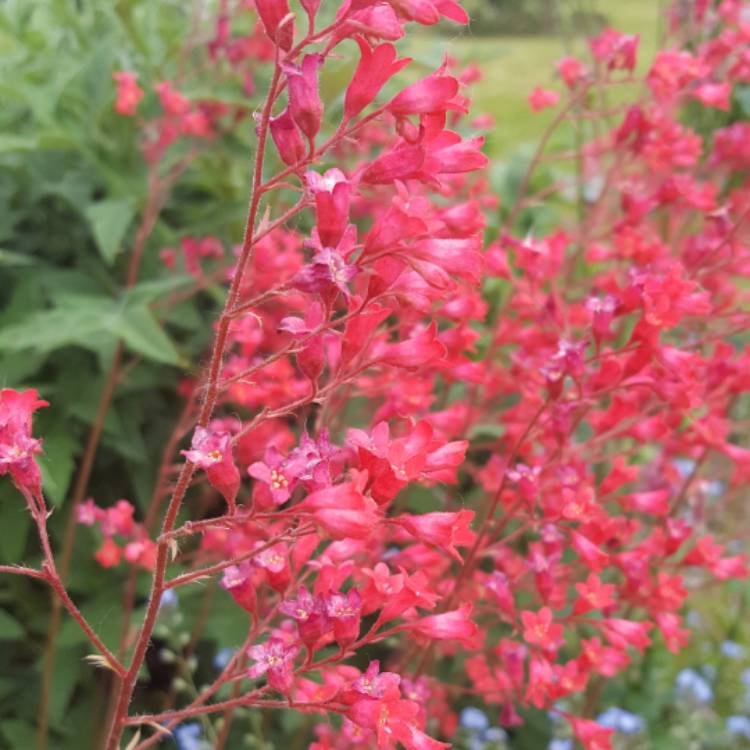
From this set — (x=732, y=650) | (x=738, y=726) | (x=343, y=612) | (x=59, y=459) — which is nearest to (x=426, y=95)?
(x=343, y=612)

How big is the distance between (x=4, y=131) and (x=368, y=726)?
223 centimetres

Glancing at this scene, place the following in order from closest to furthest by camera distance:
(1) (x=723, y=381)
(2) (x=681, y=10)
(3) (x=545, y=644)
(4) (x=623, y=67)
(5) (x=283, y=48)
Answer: (5) (x=283, y=48)
(3) (x=545, y=644)
(1) (x=723, y=381)
(4) (x=623, y=67)
(2) (x=681, y=10)

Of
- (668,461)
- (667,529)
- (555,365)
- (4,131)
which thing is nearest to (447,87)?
(555,365)

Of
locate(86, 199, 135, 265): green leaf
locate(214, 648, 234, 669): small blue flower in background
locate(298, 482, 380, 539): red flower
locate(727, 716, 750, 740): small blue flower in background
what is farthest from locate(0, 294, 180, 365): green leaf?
locate(727, 716, 750, 740): small blue flower in background

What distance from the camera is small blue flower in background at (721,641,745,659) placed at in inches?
116

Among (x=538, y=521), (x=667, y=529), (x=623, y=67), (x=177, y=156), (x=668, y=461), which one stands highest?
(x=623, y=67)

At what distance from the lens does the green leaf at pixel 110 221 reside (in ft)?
7.04

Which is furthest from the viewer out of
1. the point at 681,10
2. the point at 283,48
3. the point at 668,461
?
the point at 681,10

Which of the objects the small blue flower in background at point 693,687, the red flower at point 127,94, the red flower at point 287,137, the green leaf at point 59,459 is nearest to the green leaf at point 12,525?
the green leaf at point 59,459

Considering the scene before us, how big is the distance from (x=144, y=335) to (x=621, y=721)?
162 cm

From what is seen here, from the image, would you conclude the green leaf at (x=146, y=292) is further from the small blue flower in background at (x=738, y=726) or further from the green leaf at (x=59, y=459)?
the small blue flower in background at (x=738, y=726)

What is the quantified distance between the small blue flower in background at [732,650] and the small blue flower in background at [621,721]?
0.57 meters

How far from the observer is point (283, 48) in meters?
0.98

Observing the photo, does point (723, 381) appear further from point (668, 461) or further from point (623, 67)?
point (623, 67)
